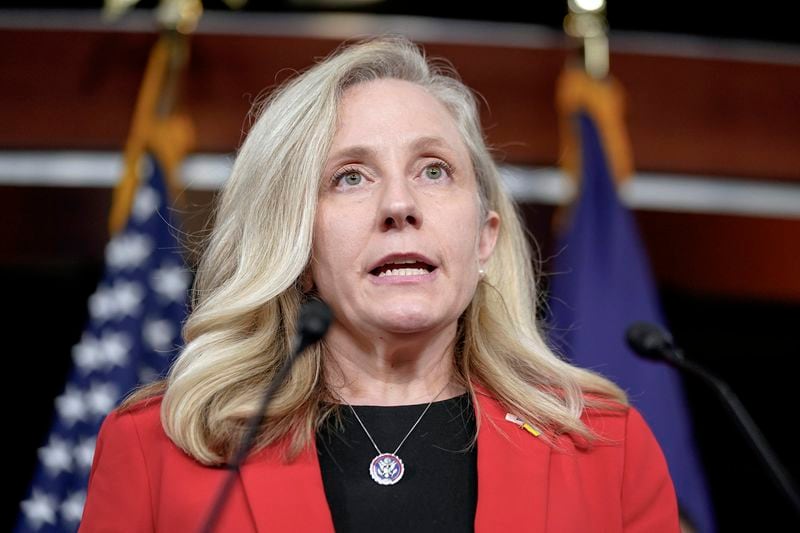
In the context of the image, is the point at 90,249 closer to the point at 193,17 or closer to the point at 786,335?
the point at 193,17

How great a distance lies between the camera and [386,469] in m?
1.64

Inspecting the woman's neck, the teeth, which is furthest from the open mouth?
the woman's neck

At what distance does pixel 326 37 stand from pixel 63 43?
0.82 metres

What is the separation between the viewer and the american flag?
2594 mm

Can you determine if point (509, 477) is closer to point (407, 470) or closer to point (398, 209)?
point (407, 470)

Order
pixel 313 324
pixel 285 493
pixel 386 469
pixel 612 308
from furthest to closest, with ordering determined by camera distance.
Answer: pixel 612 308
pixel 386 469
pixel 285 493
pixel 313 324

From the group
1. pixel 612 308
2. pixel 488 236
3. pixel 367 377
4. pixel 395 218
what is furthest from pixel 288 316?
pixel 612 308

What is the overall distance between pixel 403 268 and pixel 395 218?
0.08 m

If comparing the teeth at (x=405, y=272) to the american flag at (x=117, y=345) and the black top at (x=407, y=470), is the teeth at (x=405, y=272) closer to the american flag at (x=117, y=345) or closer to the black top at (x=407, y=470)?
the black top at (x=407, y=470)

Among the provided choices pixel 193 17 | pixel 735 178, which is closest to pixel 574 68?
pixel 735 178

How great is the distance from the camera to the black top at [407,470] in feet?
5.18

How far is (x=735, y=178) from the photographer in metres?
3.63

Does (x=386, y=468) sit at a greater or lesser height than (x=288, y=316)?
lesser

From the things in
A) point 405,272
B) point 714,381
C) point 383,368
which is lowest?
point 714,381
